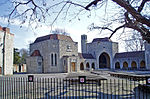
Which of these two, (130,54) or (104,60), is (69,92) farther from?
(104,60)

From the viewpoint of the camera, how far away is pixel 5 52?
27.4 metres

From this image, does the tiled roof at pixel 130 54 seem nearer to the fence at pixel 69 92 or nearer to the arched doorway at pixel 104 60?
the arched doorway at pixel 104 60

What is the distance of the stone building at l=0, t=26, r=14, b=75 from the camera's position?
26703mm

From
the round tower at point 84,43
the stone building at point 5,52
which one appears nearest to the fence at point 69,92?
the stone building at point 5,52

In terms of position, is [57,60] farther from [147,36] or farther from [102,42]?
[147,36]

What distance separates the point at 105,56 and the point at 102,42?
24.4ft

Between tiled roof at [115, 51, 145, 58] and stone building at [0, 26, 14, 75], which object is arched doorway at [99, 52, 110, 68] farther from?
stone building at [0, 26, 14, 75]

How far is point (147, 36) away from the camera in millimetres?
5422

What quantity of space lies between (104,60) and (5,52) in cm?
3744

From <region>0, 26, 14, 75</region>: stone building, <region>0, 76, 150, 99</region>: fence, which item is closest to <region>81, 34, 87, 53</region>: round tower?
<region>0, 26, 14, 75</region>: stone building

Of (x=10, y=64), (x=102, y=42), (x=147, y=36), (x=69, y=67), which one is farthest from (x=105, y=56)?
(x=147, y=36)

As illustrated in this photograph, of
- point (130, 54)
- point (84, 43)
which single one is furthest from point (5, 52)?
point (130, 54)

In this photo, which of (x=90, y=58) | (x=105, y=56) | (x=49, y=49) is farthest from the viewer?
(x=105, y=56)

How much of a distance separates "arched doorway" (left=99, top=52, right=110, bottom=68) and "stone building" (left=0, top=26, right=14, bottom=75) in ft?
114
